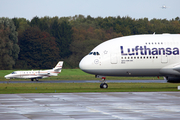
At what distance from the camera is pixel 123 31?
151 m

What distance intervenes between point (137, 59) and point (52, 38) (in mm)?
97878

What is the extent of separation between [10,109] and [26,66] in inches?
3989

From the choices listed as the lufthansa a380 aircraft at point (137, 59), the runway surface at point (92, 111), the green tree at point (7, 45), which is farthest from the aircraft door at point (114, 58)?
the green tree at point (7, 45)

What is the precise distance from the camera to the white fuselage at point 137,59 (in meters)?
38.6

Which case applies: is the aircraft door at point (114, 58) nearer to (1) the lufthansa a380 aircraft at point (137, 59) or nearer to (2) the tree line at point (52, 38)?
(1) the lufthansa a380 aircraft at point (137, 59)

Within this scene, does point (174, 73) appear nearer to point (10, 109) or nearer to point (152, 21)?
point (10, 109)

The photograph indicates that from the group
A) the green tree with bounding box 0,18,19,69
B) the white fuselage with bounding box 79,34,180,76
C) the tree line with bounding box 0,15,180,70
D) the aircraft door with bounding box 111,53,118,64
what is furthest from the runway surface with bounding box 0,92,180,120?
the tree line with bounding box 0,15,180,70

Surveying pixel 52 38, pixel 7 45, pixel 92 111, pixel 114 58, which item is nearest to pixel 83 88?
pixel 114 58

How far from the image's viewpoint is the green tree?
376 feet

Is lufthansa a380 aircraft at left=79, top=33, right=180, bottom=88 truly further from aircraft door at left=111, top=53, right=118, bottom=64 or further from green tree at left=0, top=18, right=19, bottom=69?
green tree at left=0, top=18, right=19, bottom=69

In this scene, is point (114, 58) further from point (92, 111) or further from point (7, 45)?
point (7, 45)

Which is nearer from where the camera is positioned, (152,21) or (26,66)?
(26,66)

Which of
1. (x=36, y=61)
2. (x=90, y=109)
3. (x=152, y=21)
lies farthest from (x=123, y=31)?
(x=90, y=109)

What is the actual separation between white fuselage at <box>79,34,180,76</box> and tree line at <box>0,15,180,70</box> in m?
80.6
